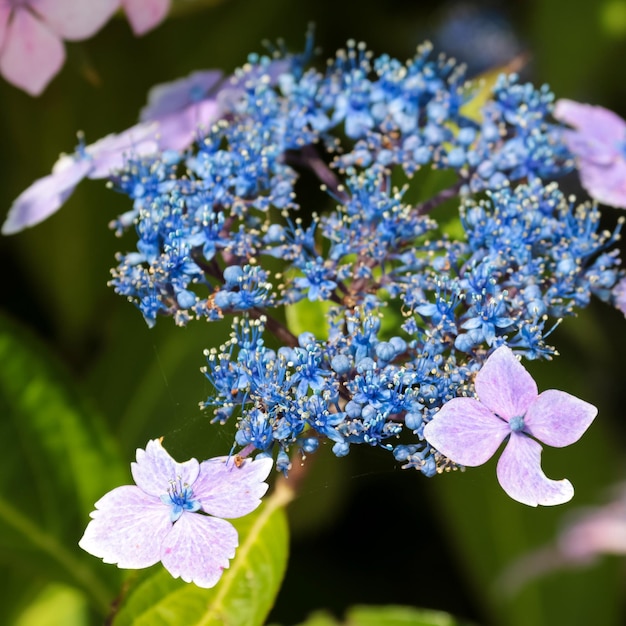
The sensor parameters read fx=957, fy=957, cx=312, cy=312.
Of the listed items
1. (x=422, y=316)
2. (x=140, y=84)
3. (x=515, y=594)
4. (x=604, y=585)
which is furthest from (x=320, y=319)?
(x=604, y=585)

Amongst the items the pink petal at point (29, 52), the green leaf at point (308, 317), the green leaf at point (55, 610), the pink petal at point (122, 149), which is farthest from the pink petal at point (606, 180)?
the green leaf at point (55, 610)

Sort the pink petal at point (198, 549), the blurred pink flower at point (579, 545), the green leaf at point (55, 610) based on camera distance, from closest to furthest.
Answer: the pink petal at point (198, 549), the green leaf at point (55, 610), the blurred pink flower at point (579, 545)

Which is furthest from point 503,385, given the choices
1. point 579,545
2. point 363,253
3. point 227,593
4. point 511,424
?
point 579,545

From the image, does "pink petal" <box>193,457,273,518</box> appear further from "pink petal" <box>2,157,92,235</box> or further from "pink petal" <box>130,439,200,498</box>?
"pink petal" <box>2,157,92,235</box>

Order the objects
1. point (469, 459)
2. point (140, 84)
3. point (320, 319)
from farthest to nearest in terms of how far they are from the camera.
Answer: point (140, 84) < point (320, 319) < point (469, 459)

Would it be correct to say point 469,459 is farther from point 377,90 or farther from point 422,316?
point 377,90

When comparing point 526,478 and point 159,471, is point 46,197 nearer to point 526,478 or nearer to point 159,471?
point 159,471

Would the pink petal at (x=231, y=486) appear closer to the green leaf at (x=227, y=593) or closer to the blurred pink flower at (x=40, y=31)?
the green leaf at (x=227, y=593)
